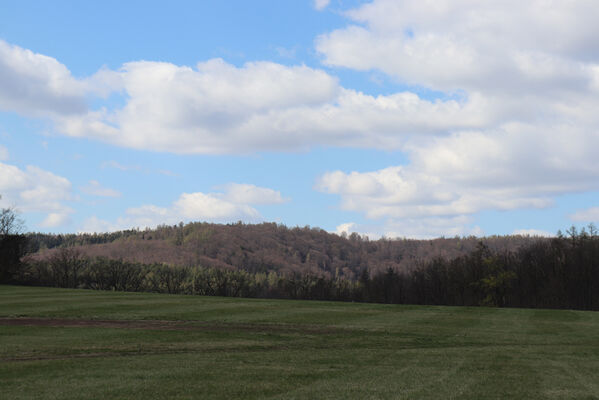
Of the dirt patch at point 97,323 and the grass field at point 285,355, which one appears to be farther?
the dirt patch at point 97,323

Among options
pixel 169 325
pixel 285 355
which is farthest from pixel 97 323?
pixel 285 355

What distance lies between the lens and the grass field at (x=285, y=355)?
13750 millimetres

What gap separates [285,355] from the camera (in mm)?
20188

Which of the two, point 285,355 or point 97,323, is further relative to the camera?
point 97,323

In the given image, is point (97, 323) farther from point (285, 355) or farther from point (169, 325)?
point (285, 355)

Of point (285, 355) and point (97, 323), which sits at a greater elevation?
point (97, 323)

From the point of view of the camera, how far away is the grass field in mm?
13750

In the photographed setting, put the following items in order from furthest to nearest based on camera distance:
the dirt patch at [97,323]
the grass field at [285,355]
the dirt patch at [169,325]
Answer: the dirt patch at [97,323] < the dirt patch at [169,325] < the grass field at [285,355]

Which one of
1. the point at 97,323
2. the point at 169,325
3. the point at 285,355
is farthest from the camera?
the point at 97,323

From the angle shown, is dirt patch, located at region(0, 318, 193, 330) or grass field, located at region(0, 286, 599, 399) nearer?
grass field, located at region(0, 286, 599, 399)

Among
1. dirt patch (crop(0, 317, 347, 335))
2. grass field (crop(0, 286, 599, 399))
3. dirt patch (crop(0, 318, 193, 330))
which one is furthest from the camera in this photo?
dirt patch (crop(0, 318, 193, 330))

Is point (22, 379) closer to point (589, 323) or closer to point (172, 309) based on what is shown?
point (172, 309)

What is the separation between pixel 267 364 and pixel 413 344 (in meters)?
9.86

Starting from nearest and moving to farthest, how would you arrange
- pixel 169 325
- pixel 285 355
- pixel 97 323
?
pixel 285 355 < pixel 169 325 < pixel 97 323
